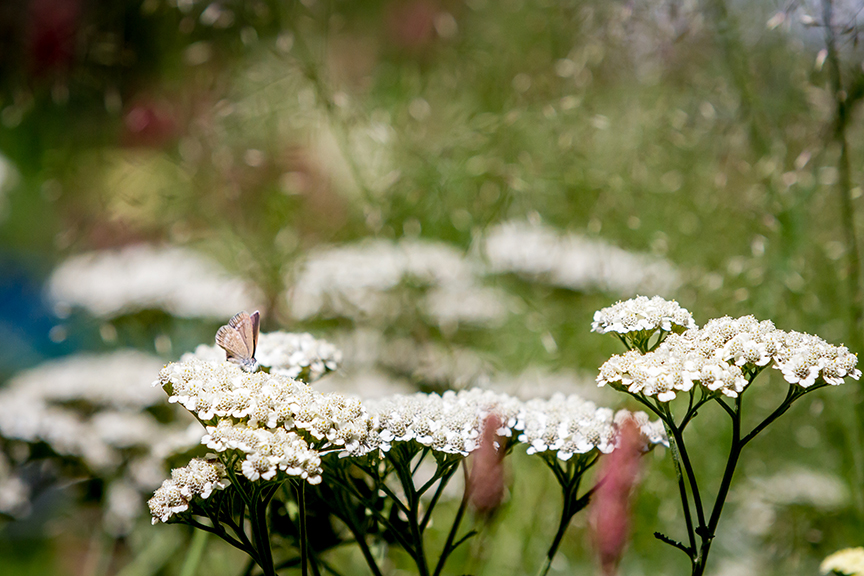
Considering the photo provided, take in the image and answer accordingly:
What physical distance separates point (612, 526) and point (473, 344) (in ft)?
3.29

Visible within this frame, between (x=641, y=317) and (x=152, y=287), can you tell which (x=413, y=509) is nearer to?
(x=641, y=317)

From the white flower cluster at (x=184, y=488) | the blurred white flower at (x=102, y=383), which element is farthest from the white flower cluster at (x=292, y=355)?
the blurred white flower at (x=102, y=383)

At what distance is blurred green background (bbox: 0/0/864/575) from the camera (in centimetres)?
120

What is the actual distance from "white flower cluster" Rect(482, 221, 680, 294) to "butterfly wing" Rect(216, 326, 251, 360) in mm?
782

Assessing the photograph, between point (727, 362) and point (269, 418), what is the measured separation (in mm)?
412

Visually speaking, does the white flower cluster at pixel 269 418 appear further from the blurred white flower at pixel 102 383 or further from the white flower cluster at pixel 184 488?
the blurred white flower at pixel 102 383

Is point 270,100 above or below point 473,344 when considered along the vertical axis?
above

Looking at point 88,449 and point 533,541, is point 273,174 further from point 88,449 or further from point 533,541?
point 533,541

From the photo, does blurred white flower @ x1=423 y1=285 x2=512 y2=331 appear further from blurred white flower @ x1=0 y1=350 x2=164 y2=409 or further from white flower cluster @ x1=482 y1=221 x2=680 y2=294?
blurred white flower @ x1=0 y1=350 x2=164 y2=409

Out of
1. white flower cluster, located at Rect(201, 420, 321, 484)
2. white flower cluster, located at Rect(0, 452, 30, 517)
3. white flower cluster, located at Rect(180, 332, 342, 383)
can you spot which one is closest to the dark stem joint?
white flower cluster, located at Rect(201, 420, 321, 484)

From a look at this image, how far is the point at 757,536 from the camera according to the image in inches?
60.6

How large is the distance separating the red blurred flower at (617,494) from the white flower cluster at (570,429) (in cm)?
2

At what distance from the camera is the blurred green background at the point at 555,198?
1.20 meters

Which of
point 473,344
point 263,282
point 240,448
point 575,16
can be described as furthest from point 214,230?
point 240,448
